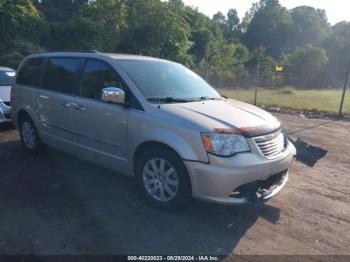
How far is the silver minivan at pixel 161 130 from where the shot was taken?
145 inches

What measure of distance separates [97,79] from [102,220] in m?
1.92

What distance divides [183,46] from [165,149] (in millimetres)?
16743

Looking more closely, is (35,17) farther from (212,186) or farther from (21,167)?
(212,186)

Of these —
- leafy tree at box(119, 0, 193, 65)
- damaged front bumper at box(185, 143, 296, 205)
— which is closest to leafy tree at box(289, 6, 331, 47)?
leafy tree at box(119, 0, 193, 65)

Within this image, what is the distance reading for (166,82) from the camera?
4.70 m

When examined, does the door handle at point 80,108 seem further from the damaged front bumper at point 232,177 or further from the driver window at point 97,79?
the damaged front bumper at point 232,177

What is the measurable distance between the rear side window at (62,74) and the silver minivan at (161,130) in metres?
0.02

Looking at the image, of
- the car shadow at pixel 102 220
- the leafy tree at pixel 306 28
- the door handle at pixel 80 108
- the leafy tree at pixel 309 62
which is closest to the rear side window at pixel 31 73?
the door handle at pixel 80 108

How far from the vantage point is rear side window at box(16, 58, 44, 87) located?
5.87 meters

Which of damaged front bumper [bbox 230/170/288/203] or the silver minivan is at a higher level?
the silver minivan

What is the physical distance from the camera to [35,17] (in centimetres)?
2475

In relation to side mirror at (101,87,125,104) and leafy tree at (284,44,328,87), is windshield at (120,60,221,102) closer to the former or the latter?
side mirror at (101,87,125,104)

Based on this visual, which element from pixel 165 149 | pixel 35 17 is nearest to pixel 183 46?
pixel 35 17

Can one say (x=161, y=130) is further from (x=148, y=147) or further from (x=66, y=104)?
(x=66, y=104)
